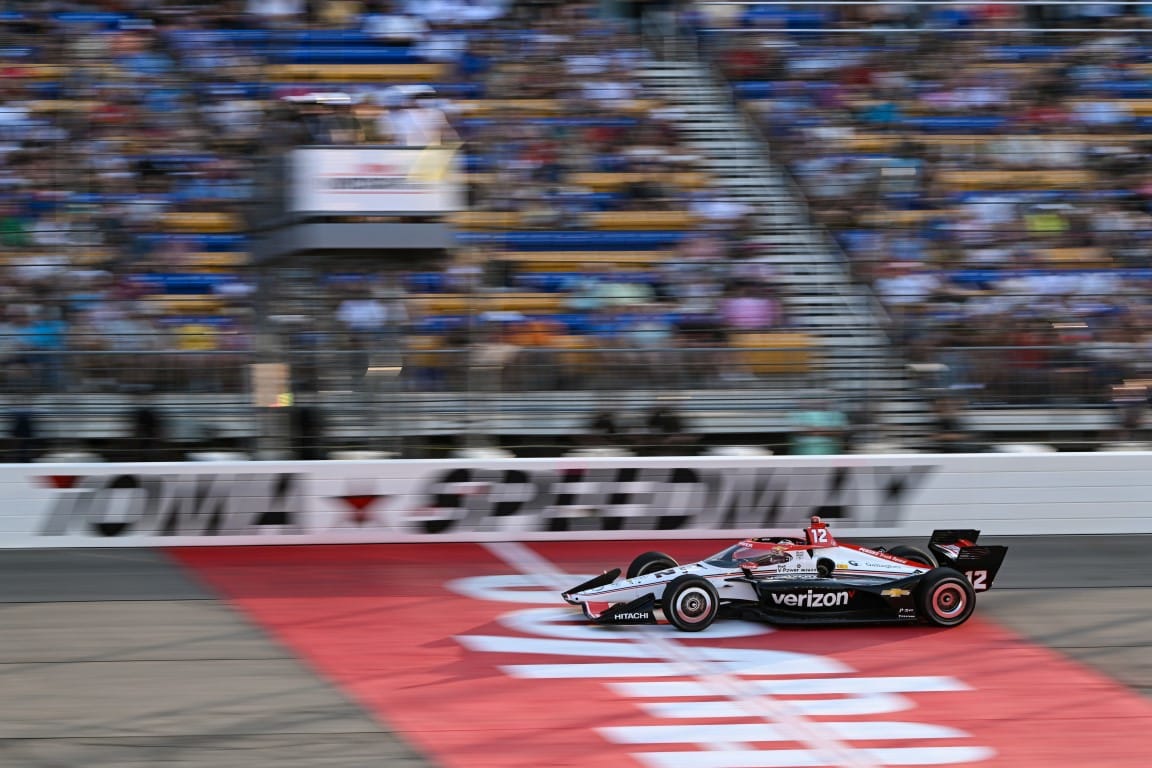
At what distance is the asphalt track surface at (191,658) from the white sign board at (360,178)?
3.30 m

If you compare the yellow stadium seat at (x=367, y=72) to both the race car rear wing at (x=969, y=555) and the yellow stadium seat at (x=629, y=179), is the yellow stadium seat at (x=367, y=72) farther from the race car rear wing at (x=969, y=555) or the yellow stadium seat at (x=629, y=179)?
the race car rear wing at (x=969, y=555)

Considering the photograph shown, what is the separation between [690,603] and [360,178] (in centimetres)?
506

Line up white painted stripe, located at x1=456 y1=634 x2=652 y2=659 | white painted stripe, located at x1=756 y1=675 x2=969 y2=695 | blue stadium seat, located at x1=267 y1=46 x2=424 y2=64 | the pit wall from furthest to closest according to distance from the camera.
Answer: blue stadium seat, located at x1=267 y1=46 x2=424 y2=64 < the pit wall < white painted stripe, located at x1=456 y1=634 x2=652 y2=659 < white painted stripe, located at x1=756 y1=675 x2=969 y2=695

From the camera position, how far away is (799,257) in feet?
51.6

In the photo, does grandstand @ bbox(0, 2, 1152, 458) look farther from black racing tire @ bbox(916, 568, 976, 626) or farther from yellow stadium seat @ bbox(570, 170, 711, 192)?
black racing tire @ bbox(916, 568, 976, 626)

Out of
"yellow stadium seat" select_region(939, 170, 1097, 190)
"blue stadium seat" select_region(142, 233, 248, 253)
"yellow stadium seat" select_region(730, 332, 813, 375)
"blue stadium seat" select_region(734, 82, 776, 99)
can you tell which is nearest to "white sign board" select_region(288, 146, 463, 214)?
"blue stadium seat" select_region(142, 233, 248, 253)

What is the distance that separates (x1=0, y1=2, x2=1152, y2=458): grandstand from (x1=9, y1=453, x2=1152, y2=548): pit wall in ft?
1.19

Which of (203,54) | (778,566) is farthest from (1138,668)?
(203,54)

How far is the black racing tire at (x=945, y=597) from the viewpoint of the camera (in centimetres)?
1000

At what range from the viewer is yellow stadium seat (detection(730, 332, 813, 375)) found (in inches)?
544

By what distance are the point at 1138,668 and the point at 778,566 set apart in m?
2.28

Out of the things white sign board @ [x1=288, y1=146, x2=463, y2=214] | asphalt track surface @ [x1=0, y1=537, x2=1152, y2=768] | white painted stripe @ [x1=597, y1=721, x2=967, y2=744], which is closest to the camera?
asphalt track surface @ [x1=0, y1=537, x2=1152, y2=768]

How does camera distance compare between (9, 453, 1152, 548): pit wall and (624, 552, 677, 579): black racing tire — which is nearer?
(624, 552, 677, 579): black racing tire

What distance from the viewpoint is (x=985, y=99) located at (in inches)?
688
